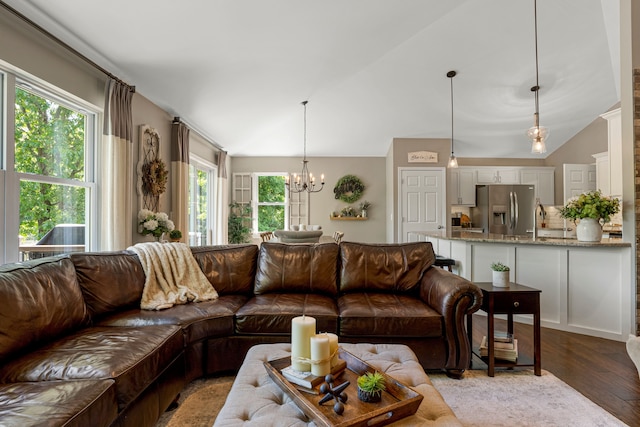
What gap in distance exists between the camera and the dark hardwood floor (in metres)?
2.04

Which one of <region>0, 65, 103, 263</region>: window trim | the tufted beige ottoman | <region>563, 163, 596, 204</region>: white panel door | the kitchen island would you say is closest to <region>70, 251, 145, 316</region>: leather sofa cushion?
<region>0, 65, 103, 263</region>: window trim

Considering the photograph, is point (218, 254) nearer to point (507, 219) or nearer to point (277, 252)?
point (277, 252)

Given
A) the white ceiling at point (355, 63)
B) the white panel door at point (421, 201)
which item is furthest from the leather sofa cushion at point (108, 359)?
the white panel door at point (421, 201)

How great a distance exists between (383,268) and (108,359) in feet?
6.82

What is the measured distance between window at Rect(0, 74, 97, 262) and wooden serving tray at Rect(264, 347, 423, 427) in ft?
7.73

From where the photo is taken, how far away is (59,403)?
1.19 m

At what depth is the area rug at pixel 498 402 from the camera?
1821mm

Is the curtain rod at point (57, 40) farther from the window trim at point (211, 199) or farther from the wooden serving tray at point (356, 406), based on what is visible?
the window trim at point (211, 199)

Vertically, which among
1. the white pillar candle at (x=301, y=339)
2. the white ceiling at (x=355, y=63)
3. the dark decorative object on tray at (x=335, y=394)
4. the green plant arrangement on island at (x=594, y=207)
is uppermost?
the white ceiling at (x=355, y=63)

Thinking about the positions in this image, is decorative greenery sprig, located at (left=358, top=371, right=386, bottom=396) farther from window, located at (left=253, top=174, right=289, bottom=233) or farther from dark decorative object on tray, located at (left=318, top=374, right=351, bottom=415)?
window, located at (left=253, top=174, right=289, bottom=233)

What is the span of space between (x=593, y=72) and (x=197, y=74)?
5.64 meters

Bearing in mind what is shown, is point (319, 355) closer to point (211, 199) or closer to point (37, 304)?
point (37, 304)

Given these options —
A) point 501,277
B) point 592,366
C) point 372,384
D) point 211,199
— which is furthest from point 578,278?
point 211,199

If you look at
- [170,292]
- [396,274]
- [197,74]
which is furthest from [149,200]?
[396,274]
